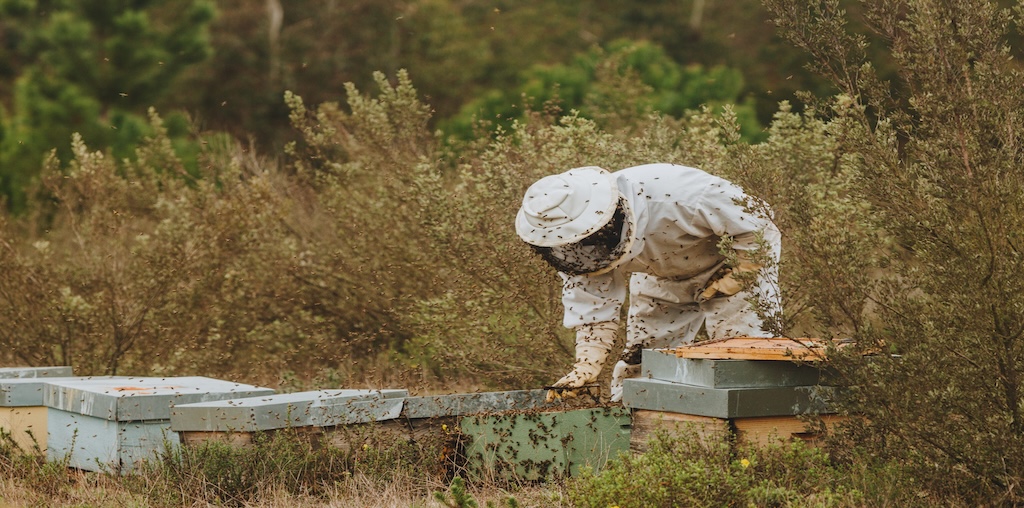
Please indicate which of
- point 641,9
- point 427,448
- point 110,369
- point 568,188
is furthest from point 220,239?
point 641,9

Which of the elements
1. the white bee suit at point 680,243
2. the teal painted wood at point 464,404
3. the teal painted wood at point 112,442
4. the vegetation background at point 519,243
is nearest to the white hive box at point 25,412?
the teal painted wood at point 112,442

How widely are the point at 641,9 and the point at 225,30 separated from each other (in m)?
10.3

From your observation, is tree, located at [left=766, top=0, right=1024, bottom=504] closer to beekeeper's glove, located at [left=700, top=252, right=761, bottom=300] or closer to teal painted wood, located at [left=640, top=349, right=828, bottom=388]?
teal painted wood, located at [left=640, top=349, right=828, bottom=388]

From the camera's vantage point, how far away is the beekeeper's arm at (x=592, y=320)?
489 cm

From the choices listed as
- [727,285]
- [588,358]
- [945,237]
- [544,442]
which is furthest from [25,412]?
[945,237]

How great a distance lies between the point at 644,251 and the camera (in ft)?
16.5

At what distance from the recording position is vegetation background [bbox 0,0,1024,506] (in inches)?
151

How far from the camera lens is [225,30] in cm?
2745

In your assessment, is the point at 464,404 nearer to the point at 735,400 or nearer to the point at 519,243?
the point at 735,400

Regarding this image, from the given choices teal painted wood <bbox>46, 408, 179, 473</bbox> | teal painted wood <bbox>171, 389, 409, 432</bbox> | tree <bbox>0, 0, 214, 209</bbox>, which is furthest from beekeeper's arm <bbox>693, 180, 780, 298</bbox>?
tree <bbox>0, 0, 214, 209</bbox>

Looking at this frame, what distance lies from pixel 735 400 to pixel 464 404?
1.40 meters

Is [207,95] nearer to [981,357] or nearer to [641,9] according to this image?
[641,9]

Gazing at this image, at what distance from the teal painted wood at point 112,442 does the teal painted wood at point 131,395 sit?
50 millimetres

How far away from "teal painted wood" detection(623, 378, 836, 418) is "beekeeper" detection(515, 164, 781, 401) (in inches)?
13.9
